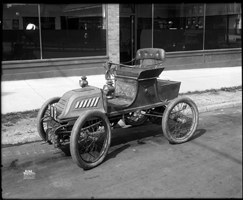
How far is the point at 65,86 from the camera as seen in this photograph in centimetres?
1017

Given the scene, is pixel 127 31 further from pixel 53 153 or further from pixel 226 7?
pixel 53 153

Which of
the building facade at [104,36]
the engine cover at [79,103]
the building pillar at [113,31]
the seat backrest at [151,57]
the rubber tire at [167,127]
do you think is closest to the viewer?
the engine cover at [79,103]

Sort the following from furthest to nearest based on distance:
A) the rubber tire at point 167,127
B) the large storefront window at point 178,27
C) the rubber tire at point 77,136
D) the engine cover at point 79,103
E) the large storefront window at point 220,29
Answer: the large storefront window at point 220,29
the large storefront window at point 178,27
the rubber tire at point 167,127
the engine cover at point 79,103
the rubber tire at point 77,136

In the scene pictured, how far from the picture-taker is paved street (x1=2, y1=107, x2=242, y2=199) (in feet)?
12.4

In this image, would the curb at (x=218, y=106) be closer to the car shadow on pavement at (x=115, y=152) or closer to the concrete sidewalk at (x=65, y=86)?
the concrete sidewalk at (x=65, y=86)

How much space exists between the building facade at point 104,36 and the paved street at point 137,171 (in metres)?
5.54

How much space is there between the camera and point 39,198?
12.2ft

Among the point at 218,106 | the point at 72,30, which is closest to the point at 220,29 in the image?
the point at 72,30

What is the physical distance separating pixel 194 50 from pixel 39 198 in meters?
12.3

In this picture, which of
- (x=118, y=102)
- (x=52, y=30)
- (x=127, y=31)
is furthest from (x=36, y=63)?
(x=118, y=102)

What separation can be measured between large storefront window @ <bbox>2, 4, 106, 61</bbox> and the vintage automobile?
640cm

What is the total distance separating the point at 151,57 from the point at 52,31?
6711 mm

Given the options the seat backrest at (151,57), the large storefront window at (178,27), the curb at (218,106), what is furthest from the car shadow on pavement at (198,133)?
the large storefront window at (178,27)

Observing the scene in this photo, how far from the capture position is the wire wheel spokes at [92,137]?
4.54m
